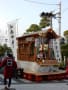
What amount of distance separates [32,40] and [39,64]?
1.71m

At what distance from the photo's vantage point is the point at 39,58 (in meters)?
17.1

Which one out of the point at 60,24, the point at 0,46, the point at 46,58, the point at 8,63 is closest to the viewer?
the point at 8,63

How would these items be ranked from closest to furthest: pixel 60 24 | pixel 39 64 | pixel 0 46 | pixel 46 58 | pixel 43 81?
pixel 43 81, pixel 39 64, pixel 46 58, pixel 60 24, pixel 0 46

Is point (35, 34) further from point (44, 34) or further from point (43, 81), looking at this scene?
point (43, 81)

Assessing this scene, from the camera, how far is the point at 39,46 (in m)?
17.1

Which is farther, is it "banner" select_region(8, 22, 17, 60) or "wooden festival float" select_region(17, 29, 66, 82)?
"banner" select_region(8, 22, 17, 60)

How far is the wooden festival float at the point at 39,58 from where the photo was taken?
1558 centimetres

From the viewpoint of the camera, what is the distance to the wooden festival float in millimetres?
15578

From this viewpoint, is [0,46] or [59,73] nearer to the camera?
[59,73]

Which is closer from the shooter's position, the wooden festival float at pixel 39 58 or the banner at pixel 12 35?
the wooden festival float at pixel 39 58

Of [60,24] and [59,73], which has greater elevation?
[60,24]

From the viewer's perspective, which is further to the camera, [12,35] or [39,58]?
[12,35]

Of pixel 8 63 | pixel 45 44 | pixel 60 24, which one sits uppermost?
pixel 60 24

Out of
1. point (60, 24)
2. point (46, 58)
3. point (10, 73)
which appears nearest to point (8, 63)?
point (10, 73)
